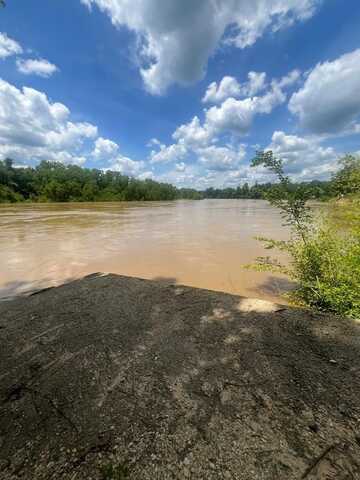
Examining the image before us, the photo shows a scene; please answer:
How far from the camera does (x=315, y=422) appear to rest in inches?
56.2

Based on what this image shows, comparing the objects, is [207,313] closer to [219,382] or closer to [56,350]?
[219,382]

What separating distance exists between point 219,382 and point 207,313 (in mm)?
1196

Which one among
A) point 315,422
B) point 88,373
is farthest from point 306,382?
point 88,373

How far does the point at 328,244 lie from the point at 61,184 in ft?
220

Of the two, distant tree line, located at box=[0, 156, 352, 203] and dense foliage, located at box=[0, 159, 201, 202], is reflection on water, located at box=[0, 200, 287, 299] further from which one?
dense foliage, located at box=[0, 159, 201, 202]

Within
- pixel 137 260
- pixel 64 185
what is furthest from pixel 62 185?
pixel 137 260

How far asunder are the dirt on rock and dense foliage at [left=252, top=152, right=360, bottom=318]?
62cm

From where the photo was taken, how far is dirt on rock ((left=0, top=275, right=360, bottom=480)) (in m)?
1.22

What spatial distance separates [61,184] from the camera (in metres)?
59.6

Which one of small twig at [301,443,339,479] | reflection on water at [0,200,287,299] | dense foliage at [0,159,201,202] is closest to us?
small twig at [301,443,339,479]

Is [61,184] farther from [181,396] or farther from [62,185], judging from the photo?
[181,396]

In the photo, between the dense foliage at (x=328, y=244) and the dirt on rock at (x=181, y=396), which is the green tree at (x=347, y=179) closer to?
the dense foliage at (x=328, y=244)

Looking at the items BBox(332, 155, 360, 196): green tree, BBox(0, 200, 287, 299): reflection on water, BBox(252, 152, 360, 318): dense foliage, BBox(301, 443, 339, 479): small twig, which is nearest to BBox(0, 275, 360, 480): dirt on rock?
BBox(301, 443, 339, 479): small twig

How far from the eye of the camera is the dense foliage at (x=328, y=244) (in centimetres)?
300
